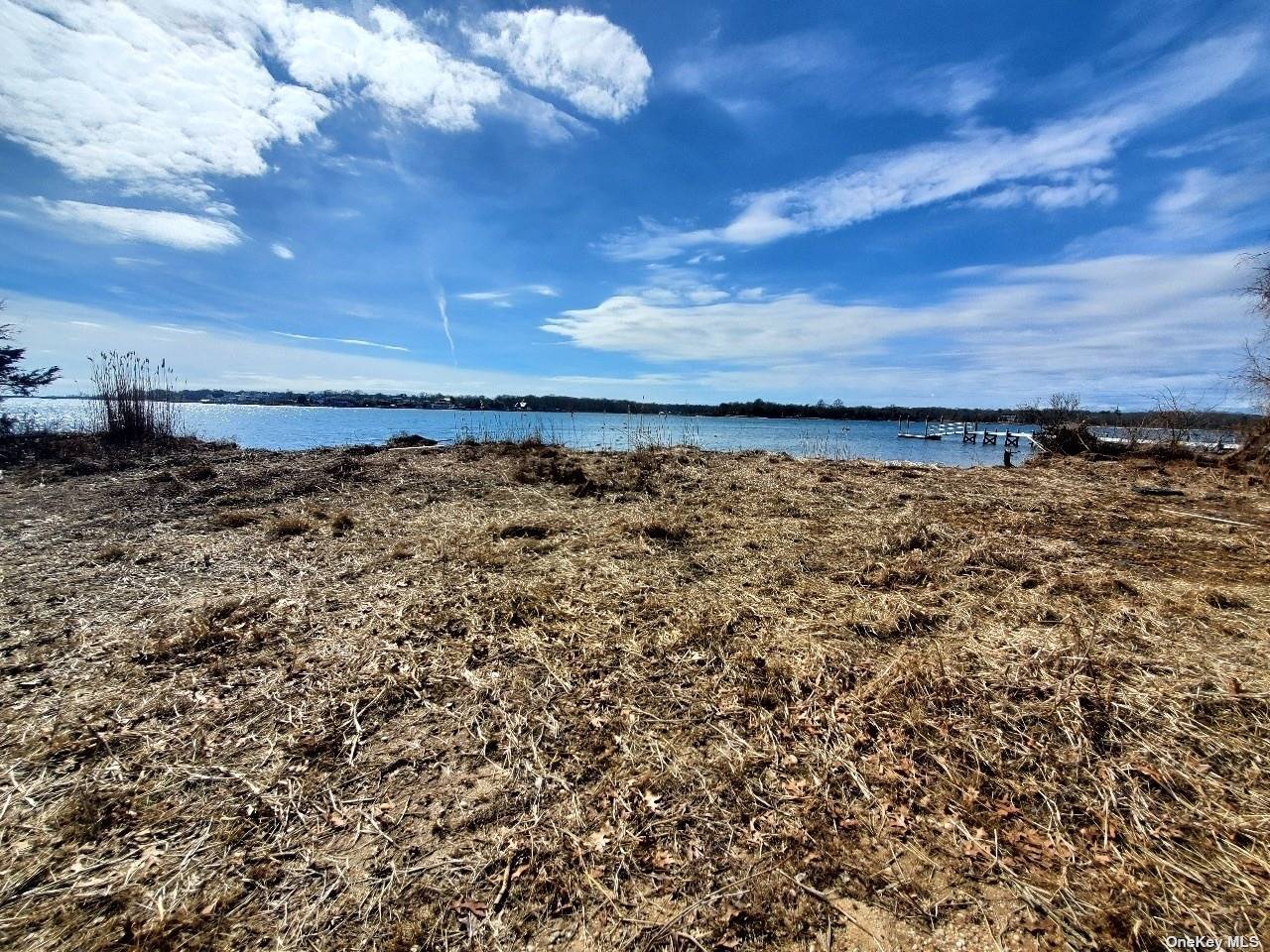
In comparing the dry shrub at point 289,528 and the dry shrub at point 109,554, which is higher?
the dry shrub at point 289,528

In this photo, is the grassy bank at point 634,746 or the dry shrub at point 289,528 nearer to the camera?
the grassy bank at point 634,746

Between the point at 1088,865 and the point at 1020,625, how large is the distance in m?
2.71

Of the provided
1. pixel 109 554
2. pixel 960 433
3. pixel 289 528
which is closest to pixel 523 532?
pixel 289 528

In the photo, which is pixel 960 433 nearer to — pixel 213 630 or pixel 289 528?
pixel 289 528

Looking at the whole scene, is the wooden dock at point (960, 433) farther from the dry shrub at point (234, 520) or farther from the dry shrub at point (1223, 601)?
the dry shrub at point (234, 520)

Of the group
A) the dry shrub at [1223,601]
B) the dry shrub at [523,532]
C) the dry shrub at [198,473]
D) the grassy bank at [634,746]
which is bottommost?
the grassy bank at [634,746]

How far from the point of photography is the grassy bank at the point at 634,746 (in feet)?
7.37

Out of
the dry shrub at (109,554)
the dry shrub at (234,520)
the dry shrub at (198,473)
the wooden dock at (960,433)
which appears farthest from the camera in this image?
the wooden dock at (960,433)

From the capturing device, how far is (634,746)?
10.8 feet

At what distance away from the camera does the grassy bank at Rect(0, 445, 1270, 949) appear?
7.37ft

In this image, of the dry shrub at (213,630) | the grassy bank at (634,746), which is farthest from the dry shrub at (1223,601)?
the dry shrub at (213,630)

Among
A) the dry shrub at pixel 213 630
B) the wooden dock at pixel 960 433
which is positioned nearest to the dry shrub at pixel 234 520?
the dry shrub at pixel 213 630

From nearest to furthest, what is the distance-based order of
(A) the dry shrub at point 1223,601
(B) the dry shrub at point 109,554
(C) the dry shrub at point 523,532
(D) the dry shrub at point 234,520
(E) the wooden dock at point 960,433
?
(A) the dry shrub at point 1223,601
(B) the dry shrub at point 109,554
(C) the dry shrub at point 523,532
(D) the dry shrub at point 234,520
(E) the wooden dock at point 960,433

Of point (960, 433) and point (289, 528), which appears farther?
point (960, 433)
